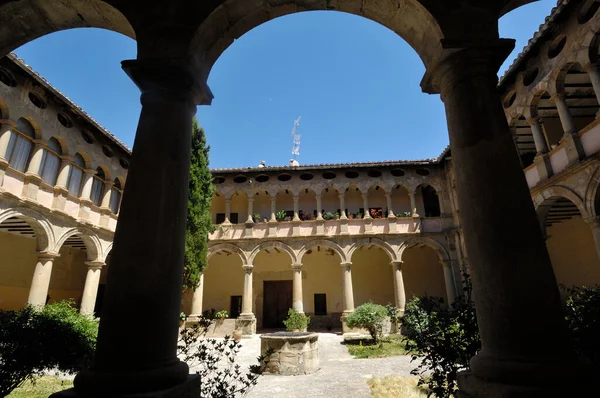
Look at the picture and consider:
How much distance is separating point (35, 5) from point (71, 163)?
1154 centimetres

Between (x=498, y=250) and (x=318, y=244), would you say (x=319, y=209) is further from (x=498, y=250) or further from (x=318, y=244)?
(x=498, y=250)

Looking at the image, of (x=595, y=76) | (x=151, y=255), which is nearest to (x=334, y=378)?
(x=151, y=255)

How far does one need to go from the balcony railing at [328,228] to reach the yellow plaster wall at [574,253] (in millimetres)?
4751

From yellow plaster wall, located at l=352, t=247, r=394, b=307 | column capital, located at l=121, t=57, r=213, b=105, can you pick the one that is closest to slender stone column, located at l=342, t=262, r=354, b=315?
yellow plaster wall, located at l=352, t=247, r=394, b=307

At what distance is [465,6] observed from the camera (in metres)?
2.84

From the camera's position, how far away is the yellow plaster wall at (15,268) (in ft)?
45.6

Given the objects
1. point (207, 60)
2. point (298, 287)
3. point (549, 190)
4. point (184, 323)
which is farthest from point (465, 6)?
point (184, 323)

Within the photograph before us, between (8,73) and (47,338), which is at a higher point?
(8,73)

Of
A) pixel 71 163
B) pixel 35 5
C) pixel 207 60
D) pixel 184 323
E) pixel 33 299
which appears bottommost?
pixel 184 323

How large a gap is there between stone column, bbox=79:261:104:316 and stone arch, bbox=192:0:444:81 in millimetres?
13634

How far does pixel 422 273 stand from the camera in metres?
19.1

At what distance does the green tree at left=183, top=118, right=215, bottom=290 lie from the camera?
15.0 meters

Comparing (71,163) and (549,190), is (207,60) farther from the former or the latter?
(71,163)

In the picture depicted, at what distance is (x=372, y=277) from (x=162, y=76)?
60.5 ft
